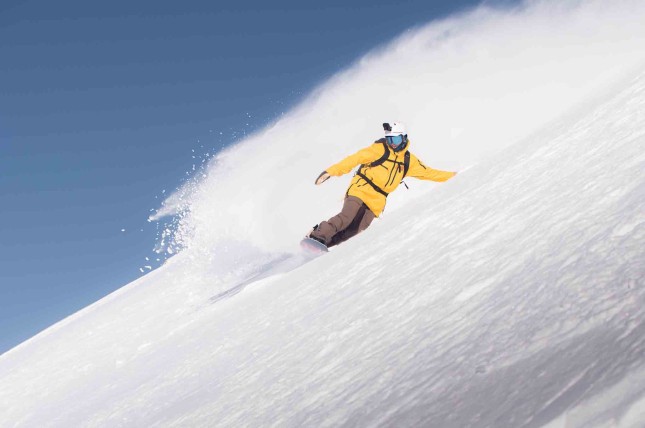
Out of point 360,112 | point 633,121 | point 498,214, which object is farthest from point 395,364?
point 360,112

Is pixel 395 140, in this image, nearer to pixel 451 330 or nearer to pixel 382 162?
pixel 382 162

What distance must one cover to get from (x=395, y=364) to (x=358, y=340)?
23.2 inches

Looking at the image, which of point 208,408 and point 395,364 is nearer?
point 395,364

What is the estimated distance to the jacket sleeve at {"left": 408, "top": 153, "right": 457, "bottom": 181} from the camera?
8117mm

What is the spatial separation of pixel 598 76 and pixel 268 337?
40.4ft

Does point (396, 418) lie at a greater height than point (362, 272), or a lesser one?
lesser

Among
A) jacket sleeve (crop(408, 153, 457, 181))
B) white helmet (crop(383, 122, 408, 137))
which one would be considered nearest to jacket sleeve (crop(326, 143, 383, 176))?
white helmet (crop(383, 122, 408, 137))

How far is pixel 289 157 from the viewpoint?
1582 centimetres


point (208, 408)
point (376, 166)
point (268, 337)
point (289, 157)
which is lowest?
point (208, 408)

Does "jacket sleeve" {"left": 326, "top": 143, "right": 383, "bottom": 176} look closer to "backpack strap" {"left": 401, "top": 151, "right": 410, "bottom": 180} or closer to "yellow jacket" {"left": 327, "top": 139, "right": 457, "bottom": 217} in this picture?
"yellow jacket" {"left": 327, "top": 139, "right": 457, "bottom": 217}

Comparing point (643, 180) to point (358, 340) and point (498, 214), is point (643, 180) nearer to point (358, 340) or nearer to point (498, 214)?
point (498, 214)

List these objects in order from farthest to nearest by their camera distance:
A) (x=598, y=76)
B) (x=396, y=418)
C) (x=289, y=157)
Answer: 1. (x=289, y=157)
2. (x=598, y=76)
3. (x=396, y=418)

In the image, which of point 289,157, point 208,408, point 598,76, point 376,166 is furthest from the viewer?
point 289,157

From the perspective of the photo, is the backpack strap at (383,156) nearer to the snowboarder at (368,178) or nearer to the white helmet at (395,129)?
the snowboarder at (368,178)
